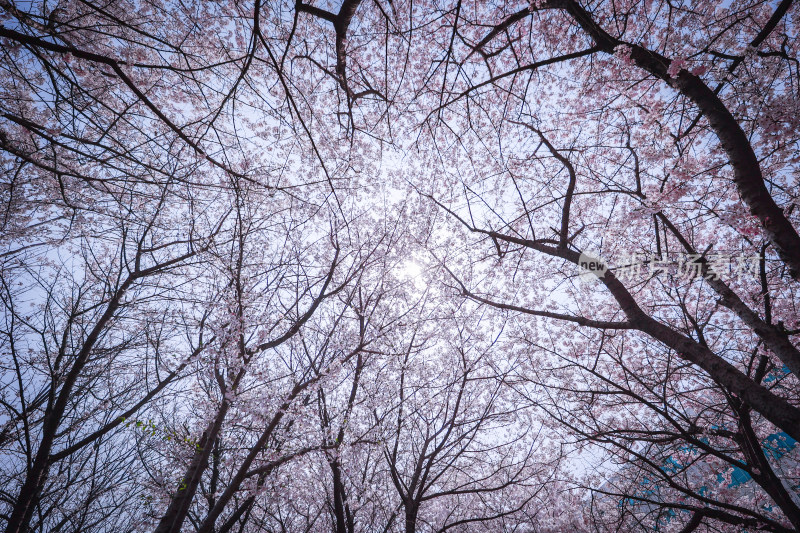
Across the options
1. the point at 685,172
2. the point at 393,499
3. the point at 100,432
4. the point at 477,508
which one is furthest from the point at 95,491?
the point at 685,172

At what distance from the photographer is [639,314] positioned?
12.7ft

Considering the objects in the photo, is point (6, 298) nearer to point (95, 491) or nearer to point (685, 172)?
point (95, 491)

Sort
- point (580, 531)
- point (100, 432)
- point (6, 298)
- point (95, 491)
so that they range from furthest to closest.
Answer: point (580, 531) → point (95, 491) → point (6, 298) → point (100, 432)

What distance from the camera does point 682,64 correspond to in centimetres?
377

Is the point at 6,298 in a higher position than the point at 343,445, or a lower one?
higher

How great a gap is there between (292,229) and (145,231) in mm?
3607

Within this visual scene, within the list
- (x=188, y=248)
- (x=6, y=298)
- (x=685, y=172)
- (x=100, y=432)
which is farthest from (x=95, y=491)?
(x=685, y=172)

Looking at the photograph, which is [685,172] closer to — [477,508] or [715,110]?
[715,110]

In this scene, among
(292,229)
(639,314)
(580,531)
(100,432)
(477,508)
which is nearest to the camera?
(639,314)

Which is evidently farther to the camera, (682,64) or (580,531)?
(580,531)

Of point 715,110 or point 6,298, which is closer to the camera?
point 715,110

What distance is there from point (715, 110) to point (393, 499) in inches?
530

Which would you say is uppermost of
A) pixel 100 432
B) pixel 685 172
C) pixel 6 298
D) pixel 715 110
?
pixel 685 172

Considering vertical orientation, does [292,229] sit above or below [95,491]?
above
